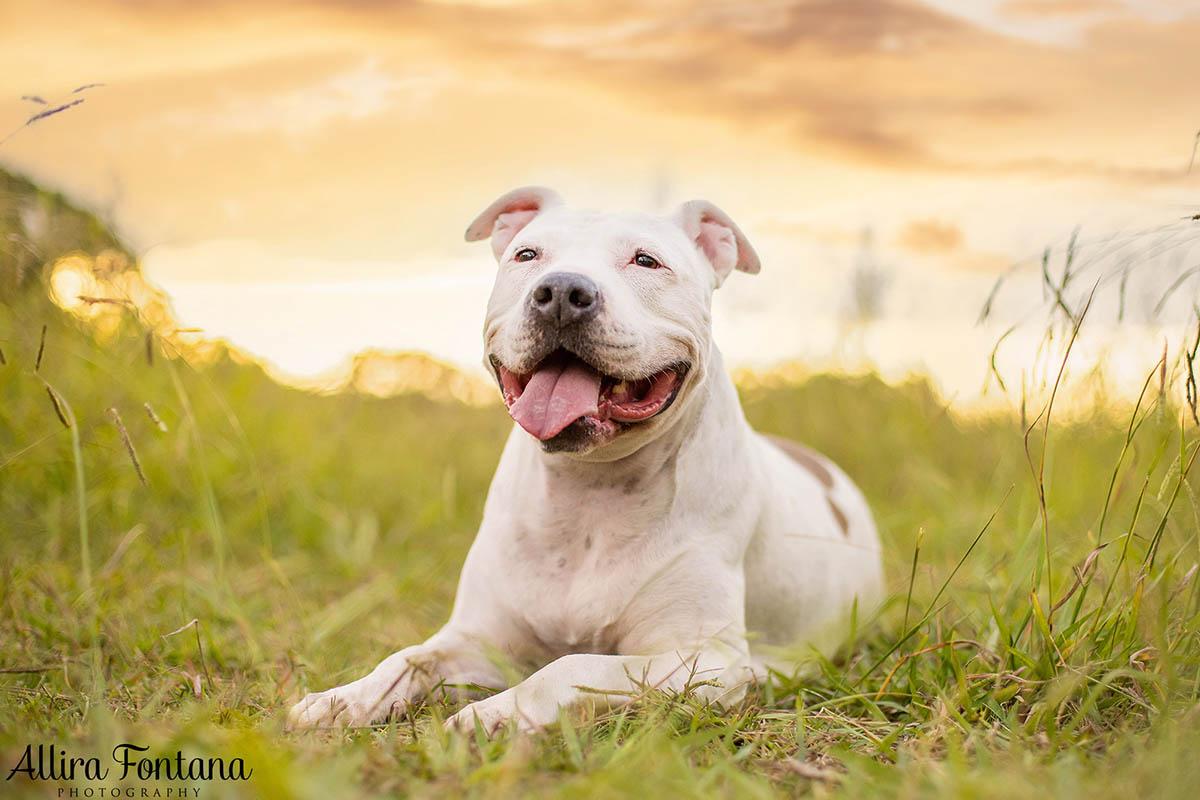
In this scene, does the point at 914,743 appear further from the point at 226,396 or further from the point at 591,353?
the point at 226,396

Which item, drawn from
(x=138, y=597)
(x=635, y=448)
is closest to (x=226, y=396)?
(x=138, y=597)

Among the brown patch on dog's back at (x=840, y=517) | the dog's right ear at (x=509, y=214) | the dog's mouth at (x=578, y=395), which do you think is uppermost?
the dog's right ear at (x=509, y=214)

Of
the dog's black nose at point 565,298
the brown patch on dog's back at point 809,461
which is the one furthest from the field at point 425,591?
the dog's black nose at point 565,298

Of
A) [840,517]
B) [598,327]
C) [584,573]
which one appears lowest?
[840,517]

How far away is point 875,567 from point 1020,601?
0.71 meters

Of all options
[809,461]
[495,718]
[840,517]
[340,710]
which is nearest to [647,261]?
[495,718]

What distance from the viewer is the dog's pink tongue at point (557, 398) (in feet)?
8.99

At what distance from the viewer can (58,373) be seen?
514 cm

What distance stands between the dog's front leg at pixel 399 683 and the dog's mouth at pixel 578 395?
2.67ft

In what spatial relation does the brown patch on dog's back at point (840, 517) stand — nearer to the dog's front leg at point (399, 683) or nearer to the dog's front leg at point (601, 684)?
the dog's front leg at point (601, 684)

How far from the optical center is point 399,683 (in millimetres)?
2850

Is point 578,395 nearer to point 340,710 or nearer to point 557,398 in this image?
point 557,398

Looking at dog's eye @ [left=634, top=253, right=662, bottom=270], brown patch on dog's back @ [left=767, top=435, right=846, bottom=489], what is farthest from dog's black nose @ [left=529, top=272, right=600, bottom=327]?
brown patch on dog's back @ [left=767, top=435, right=846, bottom=489]

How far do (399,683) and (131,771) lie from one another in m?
0.98
